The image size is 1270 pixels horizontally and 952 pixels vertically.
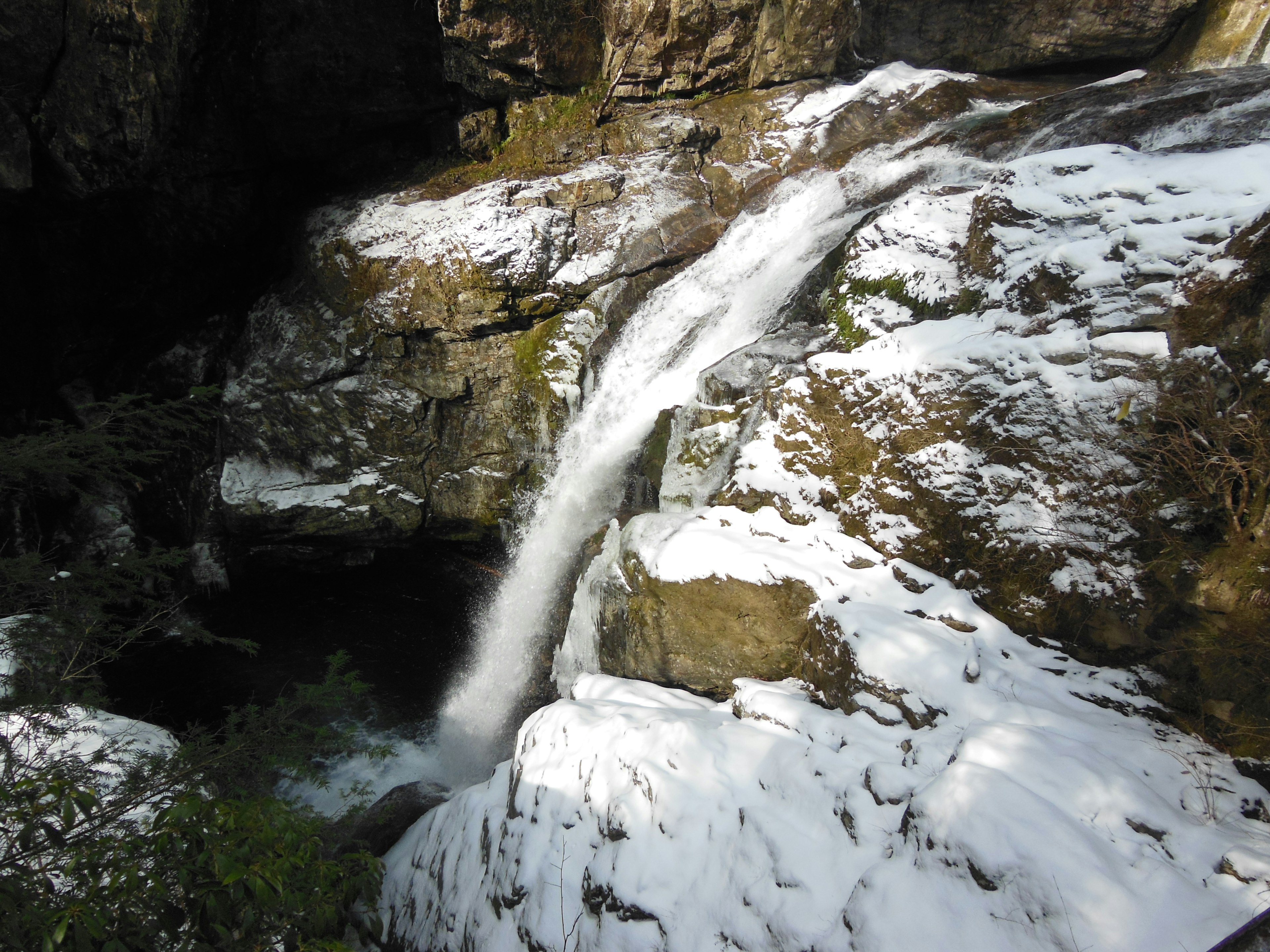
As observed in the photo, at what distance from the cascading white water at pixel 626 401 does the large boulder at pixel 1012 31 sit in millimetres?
3438

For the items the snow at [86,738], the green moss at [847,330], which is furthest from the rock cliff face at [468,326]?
the snow at [86,738]

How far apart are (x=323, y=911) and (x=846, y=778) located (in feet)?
7.45

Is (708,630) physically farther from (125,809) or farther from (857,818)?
(125,809)

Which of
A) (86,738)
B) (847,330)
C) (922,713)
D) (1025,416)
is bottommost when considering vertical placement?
(86,738)

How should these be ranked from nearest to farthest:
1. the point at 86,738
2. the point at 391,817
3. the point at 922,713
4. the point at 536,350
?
the point at 922,713 < the point at 86,738 < the point at 391,817 < the point at 536,350

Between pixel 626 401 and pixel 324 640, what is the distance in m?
5.25

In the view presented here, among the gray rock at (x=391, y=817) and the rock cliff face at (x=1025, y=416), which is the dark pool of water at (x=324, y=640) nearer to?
the gray rock at (x=391, y=817)

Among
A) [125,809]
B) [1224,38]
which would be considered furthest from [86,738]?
[1224,38]

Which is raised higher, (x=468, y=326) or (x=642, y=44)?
(x=642, y=44)

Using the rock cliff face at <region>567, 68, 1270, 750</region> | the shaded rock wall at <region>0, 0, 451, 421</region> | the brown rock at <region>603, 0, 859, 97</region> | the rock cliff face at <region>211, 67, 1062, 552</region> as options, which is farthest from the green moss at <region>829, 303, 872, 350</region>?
the shaded rock wall at <region>0, 0, 451, 421</region>

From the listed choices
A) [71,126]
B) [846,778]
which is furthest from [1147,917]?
[71,126]

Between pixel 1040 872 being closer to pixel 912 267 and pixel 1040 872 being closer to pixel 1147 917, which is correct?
pixel 1147 917

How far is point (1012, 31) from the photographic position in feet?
A: 29.6

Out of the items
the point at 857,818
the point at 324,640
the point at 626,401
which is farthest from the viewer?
the point at 324,640
